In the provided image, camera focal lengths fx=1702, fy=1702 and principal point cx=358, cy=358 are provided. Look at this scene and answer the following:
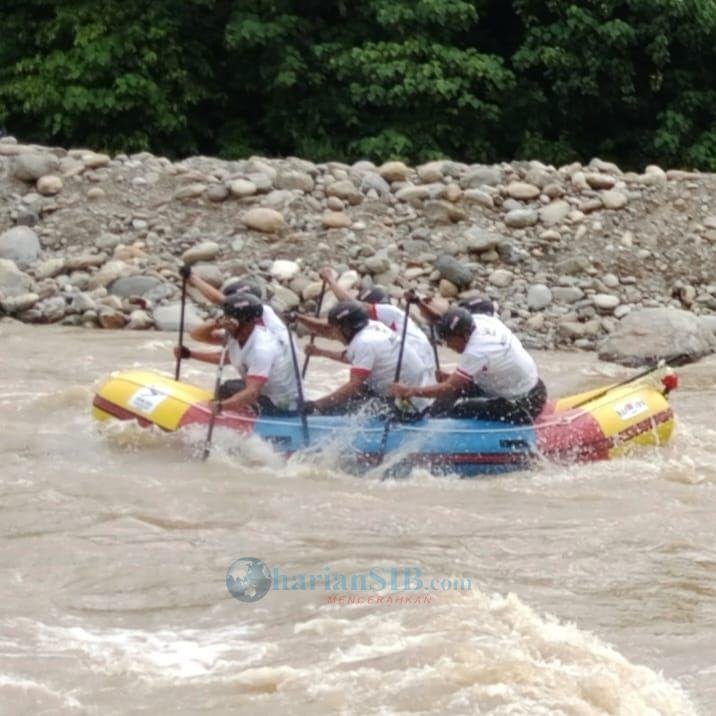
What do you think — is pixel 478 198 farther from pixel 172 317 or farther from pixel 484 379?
pixel 484 379

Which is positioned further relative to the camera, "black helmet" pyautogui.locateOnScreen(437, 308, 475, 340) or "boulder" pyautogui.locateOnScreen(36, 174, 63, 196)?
"boulder" pyautogui.locateOnScreen(36, 174, 63, 196)

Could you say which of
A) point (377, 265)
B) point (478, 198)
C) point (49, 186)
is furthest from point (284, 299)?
point (49, 186)

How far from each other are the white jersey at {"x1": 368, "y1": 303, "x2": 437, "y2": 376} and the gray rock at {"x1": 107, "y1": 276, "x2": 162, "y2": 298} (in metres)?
4.94

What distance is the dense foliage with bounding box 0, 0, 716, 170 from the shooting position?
20062mm

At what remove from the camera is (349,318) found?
9.85 metres

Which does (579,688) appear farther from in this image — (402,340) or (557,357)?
(557,357)

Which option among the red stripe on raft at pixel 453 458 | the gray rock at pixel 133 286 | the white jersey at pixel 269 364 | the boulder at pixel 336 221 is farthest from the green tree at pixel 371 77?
the red stripe on raft at pixel 453 458

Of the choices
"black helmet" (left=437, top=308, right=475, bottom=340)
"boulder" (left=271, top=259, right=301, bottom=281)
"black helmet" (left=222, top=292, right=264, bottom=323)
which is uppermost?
"black helmet" (left=437, top=308, right=475, bottom=340)

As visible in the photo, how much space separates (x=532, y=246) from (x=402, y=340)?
6700 millimetres

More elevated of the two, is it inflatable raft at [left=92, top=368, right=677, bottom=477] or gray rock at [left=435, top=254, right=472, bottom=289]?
inflatable raft at [left=92, top=368, right=677, bottom=477]

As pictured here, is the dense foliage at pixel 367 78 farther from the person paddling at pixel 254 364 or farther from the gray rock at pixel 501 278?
the person paddling at pixel 254 364

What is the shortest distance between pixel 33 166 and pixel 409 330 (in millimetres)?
8074

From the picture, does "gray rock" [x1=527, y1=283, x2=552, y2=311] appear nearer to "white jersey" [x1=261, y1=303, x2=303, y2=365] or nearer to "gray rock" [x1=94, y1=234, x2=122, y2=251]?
"gray rock" [x1=94, y1=234, x2=122, y2=251]

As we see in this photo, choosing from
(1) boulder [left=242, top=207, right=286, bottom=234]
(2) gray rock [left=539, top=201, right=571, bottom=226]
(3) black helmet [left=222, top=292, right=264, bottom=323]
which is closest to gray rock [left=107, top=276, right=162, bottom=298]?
(1) boulder [left=242, top=207, right=286, bottom=234]
